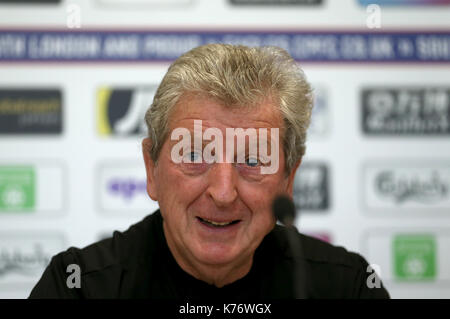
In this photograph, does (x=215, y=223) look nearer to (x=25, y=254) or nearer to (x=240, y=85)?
(x=240, y=85)

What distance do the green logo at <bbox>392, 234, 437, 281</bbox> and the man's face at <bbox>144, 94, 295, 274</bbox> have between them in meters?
1.57

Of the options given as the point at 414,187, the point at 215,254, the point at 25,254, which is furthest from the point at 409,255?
the point at 25,254

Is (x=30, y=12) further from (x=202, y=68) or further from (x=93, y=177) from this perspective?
(x=202, y=68)

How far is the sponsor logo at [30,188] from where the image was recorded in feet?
8.50

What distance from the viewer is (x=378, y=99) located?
2689 mm

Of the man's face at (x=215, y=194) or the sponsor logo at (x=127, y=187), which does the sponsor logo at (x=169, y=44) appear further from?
the man's face at (x=215, y=194)

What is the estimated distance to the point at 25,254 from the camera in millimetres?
2586

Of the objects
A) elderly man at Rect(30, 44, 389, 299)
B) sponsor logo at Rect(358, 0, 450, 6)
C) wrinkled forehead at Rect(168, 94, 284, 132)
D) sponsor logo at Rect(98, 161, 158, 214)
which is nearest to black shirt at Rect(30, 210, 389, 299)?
elderly man at Rect(30, 44, 389, 299)

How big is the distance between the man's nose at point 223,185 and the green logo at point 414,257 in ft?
5.63

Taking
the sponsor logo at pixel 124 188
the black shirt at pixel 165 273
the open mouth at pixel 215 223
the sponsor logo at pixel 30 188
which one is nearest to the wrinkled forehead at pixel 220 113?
the open mouth at pixel 215 223

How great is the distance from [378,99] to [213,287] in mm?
1628

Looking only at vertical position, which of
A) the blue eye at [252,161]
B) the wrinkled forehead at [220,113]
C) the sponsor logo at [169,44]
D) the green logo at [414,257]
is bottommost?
the green logo at [414,257]

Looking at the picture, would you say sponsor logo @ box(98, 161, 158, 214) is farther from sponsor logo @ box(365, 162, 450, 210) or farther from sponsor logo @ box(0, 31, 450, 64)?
sponsor logo @ box(365, 162, 450, 210)

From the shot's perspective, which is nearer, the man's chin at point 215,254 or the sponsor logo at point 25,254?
the man's chin at point 215,254
